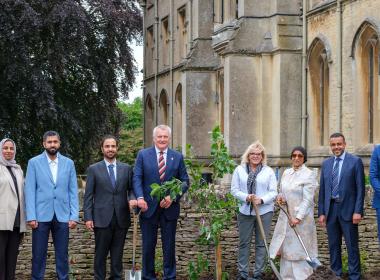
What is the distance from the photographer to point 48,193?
11.7 m

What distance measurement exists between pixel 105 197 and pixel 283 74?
49.4ft

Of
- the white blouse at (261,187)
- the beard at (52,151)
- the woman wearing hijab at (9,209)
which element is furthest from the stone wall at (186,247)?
the beard at (52,151)

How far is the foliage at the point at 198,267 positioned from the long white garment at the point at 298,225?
117 cm

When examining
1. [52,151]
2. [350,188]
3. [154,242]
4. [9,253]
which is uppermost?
[52,151]

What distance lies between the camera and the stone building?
2291 centimetres

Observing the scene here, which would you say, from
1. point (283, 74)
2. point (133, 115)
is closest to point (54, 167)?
point (283, 74)

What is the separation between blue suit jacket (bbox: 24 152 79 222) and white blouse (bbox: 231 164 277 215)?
2204mm

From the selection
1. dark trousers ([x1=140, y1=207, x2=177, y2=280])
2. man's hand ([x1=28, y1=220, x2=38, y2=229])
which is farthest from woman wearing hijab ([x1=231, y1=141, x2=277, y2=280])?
man's hand ([x1=28, y1=220, x2=38, y2=229])

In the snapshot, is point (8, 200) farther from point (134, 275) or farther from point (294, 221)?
point (294, 221)

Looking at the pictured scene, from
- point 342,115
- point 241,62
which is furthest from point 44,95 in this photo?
point 342,115

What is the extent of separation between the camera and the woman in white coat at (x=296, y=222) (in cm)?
1246

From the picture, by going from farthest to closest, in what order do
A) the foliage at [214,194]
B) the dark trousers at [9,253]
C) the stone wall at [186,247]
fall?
the stone wall at [186,247] < the foliage at [214,194] < the dark trousers at [9,253]

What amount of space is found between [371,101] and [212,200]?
1109 centimetres

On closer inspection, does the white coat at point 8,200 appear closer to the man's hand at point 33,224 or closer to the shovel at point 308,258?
the man's hand at point 33,224
